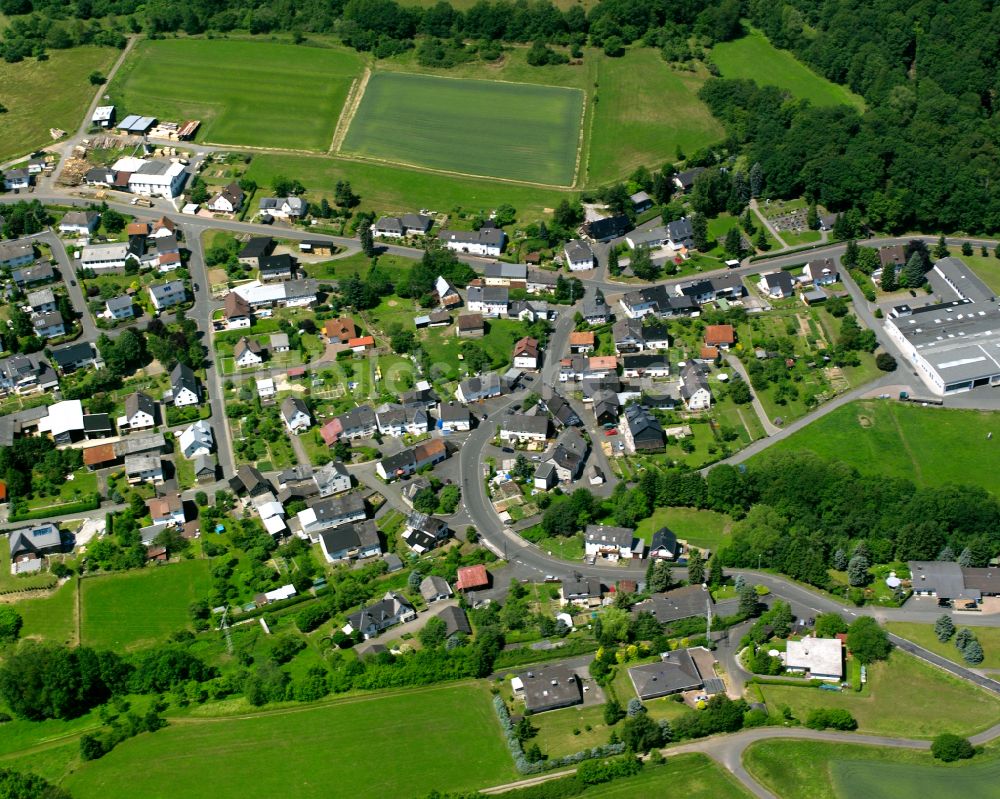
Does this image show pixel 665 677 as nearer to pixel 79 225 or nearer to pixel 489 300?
pixel 489 300

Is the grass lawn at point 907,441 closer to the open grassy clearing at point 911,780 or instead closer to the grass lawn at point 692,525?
the grass lawn at point 692,525

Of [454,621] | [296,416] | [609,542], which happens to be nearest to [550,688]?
[454,621]

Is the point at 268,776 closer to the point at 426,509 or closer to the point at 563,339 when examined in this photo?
the point at 426,509

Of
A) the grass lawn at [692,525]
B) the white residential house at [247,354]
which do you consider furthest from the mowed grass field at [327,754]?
the white residential house at [247,354]

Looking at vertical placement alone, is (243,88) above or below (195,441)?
above

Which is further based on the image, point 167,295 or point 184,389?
point 167,295
